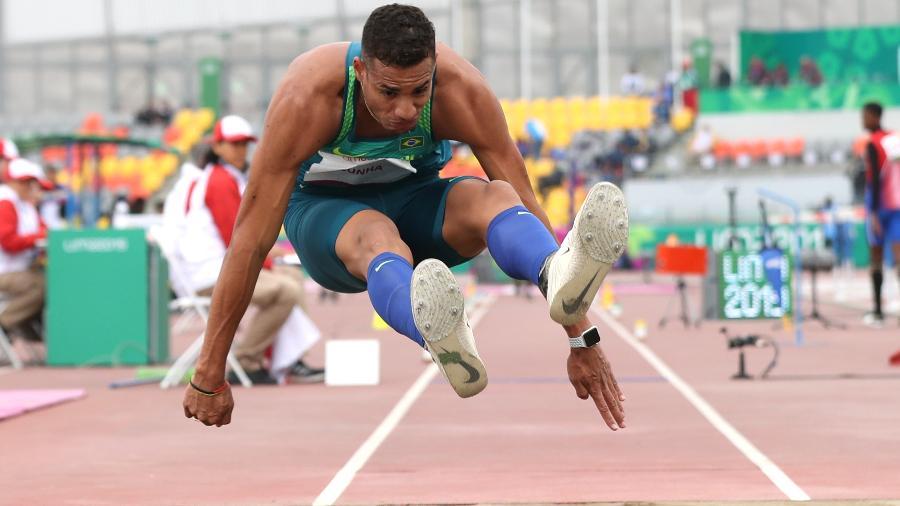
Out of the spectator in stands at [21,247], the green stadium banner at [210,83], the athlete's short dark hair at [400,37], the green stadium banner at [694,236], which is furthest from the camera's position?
the green stadium banner at [210,83]

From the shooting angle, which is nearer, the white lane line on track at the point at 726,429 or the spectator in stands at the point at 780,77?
the white lane line on track at the point at 726,429

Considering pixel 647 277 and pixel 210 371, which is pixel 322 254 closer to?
pixel 210 371

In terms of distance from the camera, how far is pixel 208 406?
→ 198 inches

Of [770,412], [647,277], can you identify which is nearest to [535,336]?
[770,412]

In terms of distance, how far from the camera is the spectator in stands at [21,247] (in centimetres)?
1246

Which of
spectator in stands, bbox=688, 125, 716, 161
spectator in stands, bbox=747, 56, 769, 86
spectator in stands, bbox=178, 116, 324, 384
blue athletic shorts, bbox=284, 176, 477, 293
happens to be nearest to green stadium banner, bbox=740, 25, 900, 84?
spectator in stands, bbox=747, 56, 769, 86

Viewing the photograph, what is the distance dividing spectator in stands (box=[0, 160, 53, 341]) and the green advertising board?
5.90 meters

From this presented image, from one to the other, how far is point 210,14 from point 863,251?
83.7ft

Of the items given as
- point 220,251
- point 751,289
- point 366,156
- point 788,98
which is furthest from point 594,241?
point 788,98

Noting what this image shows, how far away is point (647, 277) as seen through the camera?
27.3 metres

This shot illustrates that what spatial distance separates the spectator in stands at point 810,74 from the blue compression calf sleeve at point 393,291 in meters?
35.9

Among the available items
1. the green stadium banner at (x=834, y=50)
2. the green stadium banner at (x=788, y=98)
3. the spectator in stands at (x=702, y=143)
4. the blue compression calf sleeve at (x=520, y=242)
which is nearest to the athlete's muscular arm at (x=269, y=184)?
the blue compression calf sleeve at (x=520, y=242)

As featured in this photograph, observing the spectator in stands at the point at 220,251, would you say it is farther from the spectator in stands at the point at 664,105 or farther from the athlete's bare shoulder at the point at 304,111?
the spectator in stands at the point at 664,105

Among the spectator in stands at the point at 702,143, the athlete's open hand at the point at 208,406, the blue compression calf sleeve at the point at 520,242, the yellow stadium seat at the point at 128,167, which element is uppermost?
the blue compression calf sleeve at the point at 520,242
